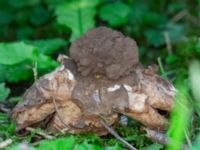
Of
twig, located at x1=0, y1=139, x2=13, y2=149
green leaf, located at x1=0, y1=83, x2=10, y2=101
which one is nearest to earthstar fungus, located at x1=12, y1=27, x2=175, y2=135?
twig, located at x1=0, y1=139, x2=13, y2=149

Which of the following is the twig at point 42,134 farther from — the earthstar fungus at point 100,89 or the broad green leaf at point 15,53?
the broad green leaf at point 15,53

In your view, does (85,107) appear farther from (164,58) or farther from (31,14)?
(31,14)

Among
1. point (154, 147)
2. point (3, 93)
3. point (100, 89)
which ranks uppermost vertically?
point (100, 89)

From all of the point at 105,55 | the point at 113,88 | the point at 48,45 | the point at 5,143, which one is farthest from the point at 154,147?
the point at 48,45

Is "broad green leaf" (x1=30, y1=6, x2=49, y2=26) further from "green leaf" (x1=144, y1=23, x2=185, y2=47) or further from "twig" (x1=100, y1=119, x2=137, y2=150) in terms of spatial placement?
"twig" (x1=100, y1=119, x2=137, y2=150)

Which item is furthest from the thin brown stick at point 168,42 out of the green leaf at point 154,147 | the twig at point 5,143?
the twig at point 5,143

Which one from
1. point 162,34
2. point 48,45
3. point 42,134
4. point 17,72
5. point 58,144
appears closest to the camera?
point 58,144

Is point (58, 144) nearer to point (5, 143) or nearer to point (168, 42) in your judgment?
point (5, 143)

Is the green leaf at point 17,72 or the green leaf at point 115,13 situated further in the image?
the green leaf at point 115,13

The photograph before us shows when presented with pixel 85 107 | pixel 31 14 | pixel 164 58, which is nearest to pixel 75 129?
pixel 85 107

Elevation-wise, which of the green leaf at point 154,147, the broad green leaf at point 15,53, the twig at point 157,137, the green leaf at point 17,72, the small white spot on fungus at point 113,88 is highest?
the broad green leaf at point 15,53
